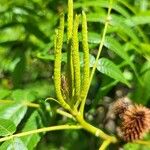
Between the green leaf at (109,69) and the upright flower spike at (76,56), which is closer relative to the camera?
the upright flower spike at (76,56)

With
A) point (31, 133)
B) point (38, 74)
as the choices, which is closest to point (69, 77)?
point (31, 133)

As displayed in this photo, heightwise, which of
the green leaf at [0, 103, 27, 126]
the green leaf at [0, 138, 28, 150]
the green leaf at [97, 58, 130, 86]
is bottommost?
the green leaf at [0, 138, 28, 150]

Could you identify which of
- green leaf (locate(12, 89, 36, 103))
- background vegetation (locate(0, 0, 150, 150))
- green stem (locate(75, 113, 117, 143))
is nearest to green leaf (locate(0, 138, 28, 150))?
background vegetation (locate(0, 0, 150, 150))

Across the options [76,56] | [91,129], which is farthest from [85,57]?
[91,129]

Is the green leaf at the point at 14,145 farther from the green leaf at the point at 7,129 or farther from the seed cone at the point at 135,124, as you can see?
the seed cone at the point at 135,124

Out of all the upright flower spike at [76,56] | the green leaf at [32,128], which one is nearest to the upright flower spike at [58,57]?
the upright flower spike at [76,56]

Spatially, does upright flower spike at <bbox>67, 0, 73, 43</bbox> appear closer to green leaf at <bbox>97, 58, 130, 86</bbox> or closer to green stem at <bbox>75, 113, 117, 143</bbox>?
green stem at <bbox>75, 113, 117, 143</bbox>

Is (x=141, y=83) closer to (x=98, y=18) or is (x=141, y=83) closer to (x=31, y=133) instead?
(x=98, y=18)
